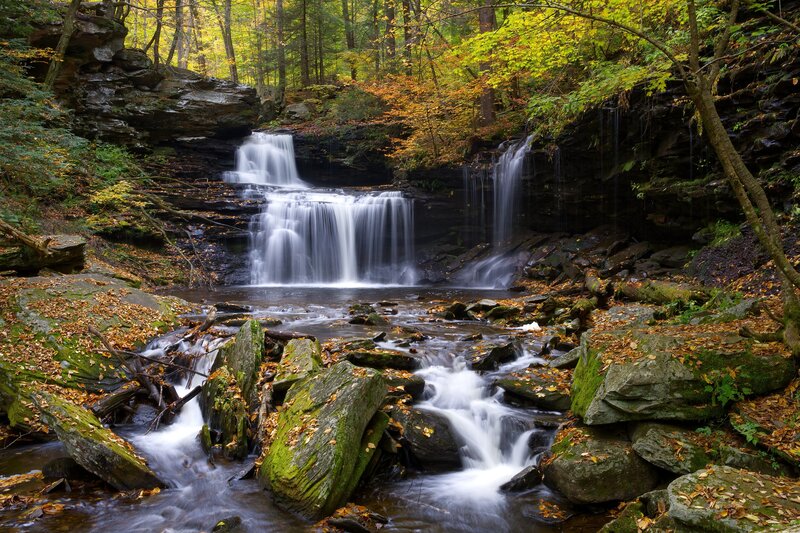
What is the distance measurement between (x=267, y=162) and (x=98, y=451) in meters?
18.0

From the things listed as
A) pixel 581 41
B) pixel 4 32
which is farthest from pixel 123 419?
pixel 4 32

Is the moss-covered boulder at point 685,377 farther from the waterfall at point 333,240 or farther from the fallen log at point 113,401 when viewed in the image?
the waterfall at point 333,240

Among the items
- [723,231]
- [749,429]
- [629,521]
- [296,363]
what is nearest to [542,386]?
[749,429]

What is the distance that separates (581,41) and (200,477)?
11.6 metres

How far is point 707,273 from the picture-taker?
9.77 meters

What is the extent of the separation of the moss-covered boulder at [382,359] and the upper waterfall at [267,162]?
15010 mm

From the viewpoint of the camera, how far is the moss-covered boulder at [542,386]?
19.4ft

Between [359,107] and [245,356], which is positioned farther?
[359,107]

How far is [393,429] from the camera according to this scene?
536 centimetres

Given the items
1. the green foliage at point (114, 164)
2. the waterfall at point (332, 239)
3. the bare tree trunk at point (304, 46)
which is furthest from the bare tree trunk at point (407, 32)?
the green foliage at point (114, 164)

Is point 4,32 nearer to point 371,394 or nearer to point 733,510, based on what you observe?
point 371,394

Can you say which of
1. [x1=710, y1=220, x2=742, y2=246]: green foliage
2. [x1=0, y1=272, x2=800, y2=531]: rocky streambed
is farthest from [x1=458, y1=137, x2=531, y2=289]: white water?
[x1=0, y1=272, x2=800, y2=531]: rocky streambed

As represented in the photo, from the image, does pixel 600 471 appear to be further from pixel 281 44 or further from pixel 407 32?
pixel 281 44

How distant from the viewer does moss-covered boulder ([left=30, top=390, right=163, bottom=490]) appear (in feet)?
15.2
